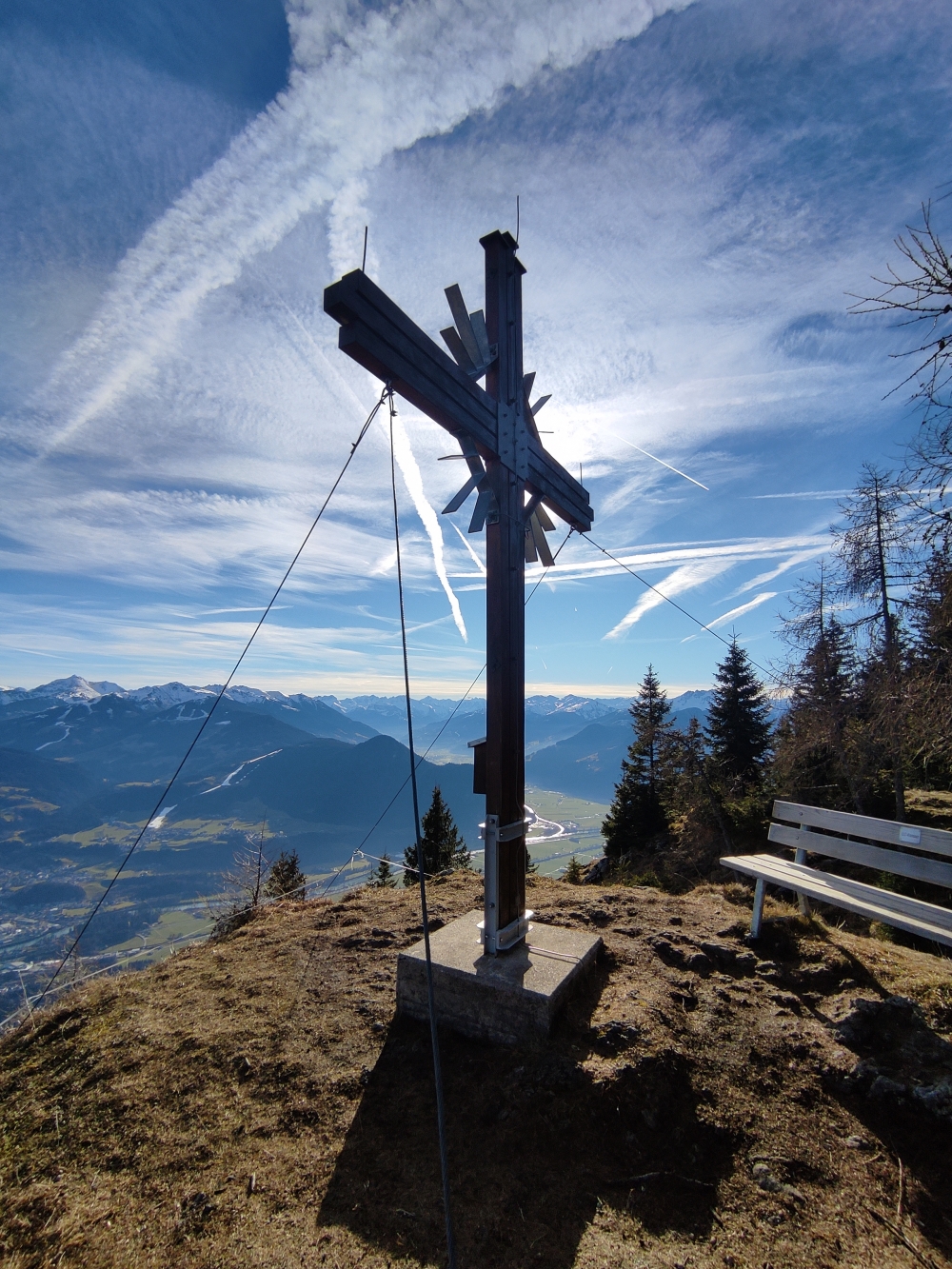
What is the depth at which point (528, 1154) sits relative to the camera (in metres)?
3.00

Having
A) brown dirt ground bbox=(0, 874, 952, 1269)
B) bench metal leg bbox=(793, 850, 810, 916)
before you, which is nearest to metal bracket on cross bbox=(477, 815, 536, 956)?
brown dirt ground bbox=(0, 874, 952, 1269)

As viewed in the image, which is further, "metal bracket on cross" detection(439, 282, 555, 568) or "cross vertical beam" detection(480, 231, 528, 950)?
"cross vertical beam" detection(480, 231, 528, 950)

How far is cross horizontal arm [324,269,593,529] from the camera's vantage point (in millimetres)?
3037

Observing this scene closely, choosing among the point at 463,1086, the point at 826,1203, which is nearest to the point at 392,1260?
Answer: the point at 463,1086

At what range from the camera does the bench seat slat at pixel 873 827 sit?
3.85 m

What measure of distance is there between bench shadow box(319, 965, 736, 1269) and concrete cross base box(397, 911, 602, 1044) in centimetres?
15

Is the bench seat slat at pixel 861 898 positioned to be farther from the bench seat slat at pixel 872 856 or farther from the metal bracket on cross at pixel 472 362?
the metal bracket on cross at pixel 472 362

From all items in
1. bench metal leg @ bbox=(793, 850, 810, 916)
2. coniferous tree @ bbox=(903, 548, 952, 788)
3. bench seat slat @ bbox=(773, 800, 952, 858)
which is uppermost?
coniferous tree @ bbox=(903, 548, 952, 788)

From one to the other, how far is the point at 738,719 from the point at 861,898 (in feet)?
67.7

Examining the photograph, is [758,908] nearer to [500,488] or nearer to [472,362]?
[500,488]

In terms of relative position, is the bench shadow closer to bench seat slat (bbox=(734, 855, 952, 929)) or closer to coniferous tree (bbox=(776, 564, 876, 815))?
bench seat slat (bbox=(734, 855, 952, 929))

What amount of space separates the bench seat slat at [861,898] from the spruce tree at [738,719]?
738 inches

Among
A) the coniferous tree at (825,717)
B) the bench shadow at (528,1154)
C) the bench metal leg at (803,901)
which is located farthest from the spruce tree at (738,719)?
the bench shadow at (528,1154)

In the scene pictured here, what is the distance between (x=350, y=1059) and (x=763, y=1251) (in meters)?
2.59
